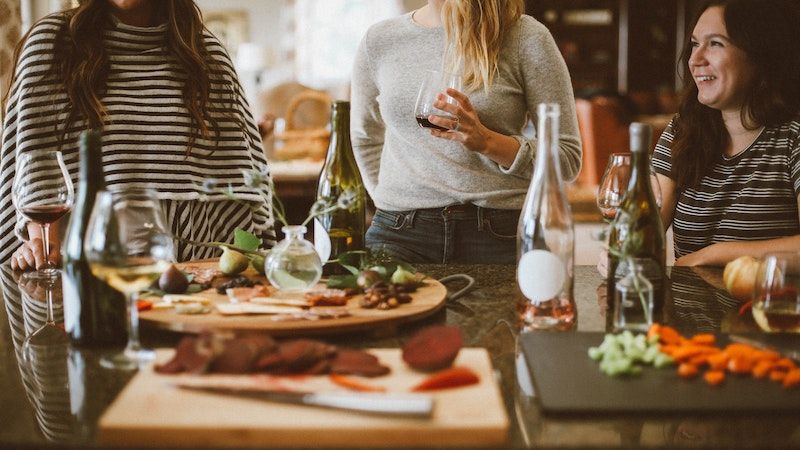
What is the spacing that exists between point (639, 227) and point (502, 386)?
0.42m

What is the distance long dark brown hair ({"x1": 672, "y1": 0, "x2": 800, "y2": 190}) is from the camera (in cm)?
189

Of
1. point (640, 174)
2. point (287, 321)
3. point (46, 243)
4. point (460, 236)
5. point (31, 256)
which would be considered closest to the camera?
point (287, 321)

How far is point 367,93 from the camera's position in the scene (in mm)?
2119

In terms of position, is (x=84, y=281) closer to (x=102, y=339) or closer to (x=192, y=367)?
(x=102, y=339)

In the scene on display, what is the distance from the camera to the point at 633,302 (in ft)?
3.62

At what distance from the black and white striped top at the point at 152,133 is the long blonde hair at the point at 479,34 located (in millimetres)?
529

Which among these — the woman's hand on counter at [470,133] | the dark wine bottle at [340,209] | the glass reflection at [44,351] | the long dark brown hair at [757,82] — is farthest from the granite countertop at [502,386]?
the long dark brown hair at [757,82]

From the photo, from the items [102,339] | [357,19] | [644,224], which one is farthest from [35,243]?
[357,19]

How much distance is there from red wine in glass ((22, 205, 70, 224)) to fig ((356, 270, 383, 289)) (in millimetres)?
547

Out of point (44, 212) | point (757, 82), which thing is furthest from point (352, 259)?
point (757, 82)

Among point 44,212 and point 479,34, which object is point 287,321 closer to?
point 44,212

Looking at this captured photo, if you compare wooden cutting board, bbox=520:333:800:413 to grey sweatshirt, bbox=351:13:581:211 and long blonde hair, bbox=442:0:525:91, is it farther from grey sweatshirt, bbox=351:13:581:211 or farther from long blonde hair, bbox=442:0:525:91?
long blonde hair, bbox=442:0:525:91

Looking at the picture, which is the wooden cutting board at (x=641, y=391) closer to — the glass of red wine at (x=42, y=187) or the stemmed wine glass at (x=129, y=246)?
the stemmed wine glass at (x=129, y=246)

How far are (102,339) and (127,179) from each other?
32.1 inches
